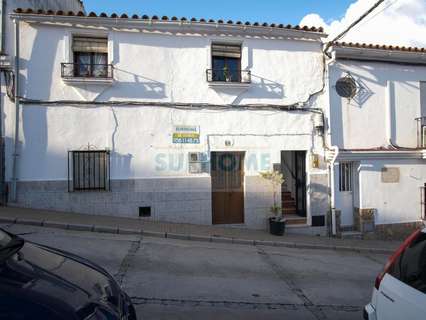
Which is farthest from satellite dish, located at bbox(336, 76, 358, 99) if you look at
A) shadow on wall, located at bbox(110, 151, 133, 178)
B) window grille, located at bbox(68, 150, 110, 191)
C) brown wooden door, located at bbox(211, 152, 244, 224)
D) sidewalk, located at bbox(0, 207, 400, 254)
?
window grille, located at bbox(68, 150, 110, 191)

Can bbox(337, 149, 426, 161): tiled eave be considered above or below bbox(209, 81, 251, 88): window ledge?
below

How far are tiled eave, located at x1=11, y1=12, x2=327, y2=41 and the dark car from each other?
7.50 m

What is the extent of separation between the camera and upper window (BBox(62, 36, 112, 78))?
9203mm

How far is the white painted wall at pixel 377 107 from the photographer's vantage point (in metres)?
10.5

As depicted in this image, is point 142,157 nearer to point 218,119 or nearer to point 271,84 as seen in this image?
point 218,119

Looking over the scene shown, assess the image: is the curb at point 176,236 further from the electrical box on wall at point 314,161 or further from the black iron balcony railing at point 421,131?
the black iron balcony railing at point 421,131

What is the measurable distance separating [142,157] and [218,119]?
2.32 meters

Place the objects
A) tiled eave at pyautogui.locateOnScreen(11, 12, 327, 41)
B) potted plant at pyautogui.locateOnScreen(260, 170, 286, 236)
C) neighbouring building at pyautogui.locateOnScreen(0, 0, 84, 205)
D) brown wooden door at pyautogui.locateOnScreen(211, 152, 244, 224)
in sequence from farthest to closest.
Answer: brown wooden door at pyautogui.locateOnScreen(211, 152, 244, 224) → potted plant at pyautogui.locateOnScreen(260, 170, 286, 236) → tiled eave at pyautogui.locateOnScreen(11, 12, 327, 41) → neighbouring building at pyautogui.locateOnScreen(0, 0, 84, 205)

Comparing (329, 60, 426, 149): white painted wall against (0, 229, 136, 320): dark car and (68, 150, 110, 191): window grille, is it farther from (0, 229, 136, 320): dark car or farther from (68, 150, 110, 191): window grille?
(0, 229, 136, 320): dark car

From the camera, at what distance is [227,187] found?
10.0 metres

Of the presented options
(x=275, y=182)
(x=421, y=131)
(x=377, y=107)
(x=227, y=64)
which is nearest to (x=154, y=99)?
(x=227, y=64)

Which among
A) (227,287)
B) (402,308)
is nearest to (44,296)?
(402,308)

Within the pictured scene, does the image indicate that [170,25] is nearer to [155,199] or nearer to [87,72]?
[87,72]

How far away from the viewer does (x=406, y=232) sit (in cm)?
1100
